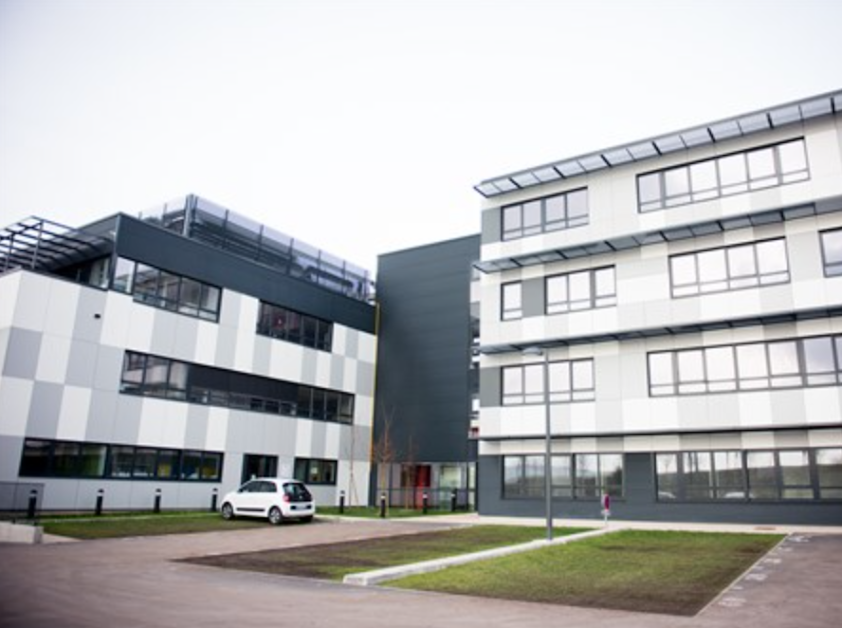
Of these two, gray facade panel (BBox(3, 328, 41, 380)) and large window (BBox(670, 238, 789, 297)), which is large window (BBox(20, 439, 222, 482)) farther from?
large window (BBox(670, 238, 789, 297))

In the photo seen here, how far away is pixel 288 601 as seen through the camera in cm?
981

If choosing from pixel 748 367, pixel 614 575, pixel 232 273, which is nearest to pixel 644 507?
pixel 748 367

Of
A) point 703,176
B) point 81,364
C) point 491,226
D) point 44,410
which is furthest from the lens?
point 491,226

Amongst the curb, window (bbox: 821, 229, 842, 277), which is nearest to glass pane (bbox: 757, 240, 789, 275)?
window (bbox: 821, 229, 842, 277)

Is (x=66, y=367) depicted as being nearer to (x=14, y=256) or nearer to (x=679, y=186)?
(x=14, y=256)

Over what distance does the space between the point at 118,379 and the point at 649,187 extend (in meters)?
22.8

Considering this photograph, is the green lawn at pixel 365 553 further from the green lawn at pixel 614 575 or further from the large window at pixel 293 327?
the large window at pixel 293 327

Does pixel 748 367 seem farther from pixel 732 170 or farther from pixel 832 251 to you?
pixel 732 170

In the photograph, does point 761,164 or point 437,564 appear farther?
point 761,164

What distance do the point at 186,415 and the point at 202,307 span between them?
5009mm

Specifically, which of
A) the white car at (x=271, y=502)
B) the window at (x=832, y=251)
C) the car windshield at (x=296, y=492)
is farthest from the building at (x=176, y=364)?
the window at (x=832, y=251)

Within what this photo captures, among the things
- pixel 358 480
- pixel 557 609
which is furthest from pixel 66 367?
pixel 557 609

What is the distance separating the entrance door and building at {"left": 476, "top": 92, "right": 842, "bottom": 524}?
1082cm

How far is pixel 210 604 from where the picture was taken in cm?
941
